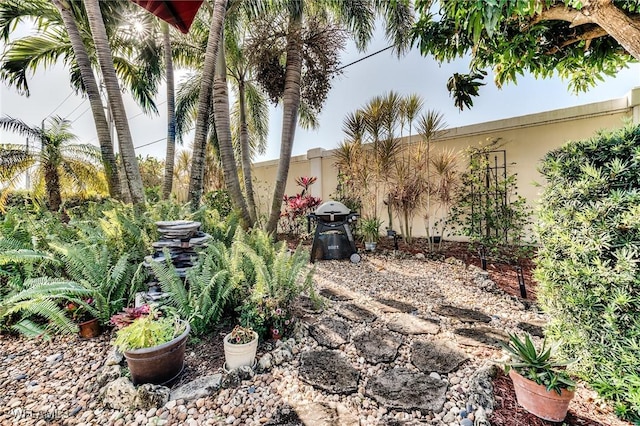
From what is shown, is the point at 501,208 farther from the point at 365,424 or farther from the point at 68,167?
the point at 68,167

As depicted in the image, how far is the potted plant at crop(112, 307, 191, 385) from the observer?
5.61ft

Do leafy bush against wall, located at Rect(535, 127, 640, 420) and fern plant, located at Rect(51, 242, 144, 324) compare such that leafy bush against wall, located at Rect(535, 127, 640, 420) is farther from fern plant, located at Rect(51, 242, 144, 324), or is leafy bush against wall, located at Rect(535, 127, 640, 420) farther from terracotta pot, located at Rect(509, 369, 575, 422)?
fern plant, located at Rect(51, 242, 144, 324)

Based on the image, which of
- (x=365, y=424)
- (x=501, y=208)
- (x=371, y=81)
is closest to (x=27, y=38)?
(x=371, y=81)

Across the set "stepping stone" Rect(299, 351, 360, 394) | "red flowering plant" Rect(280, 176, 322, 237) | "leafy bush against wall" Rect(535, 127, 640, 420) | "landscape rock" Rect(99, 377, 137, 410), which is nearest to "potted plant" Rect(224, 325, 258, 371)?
"stepping stone" Rect(299, 351, 360, 394)

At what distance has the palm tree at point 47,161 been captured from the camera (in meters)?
6.30

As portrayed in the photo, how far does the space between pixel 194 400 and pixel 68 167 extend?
25.9ft

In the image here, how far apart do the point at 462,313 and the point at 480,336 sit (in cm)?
52

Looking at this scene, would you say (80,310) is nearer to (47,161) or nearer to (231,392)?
(231,392)

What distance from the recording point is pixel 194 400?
1.66 metres

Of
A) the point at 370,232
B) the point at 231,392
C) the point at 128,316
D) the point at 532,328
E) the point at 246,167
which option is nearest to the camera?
the point at 231,392

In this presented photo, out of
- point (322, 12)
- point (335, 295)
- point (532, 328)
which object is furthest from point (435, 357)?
point (322, 12)

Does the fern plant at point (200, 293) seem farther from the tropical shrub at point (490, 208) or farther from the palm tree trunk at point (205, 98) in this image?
the tropical shrub at point (490, 208)

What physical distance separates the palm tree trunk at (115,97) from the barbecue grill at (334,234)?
3001 millimetres

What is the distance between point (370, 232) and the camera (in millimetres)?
5594
